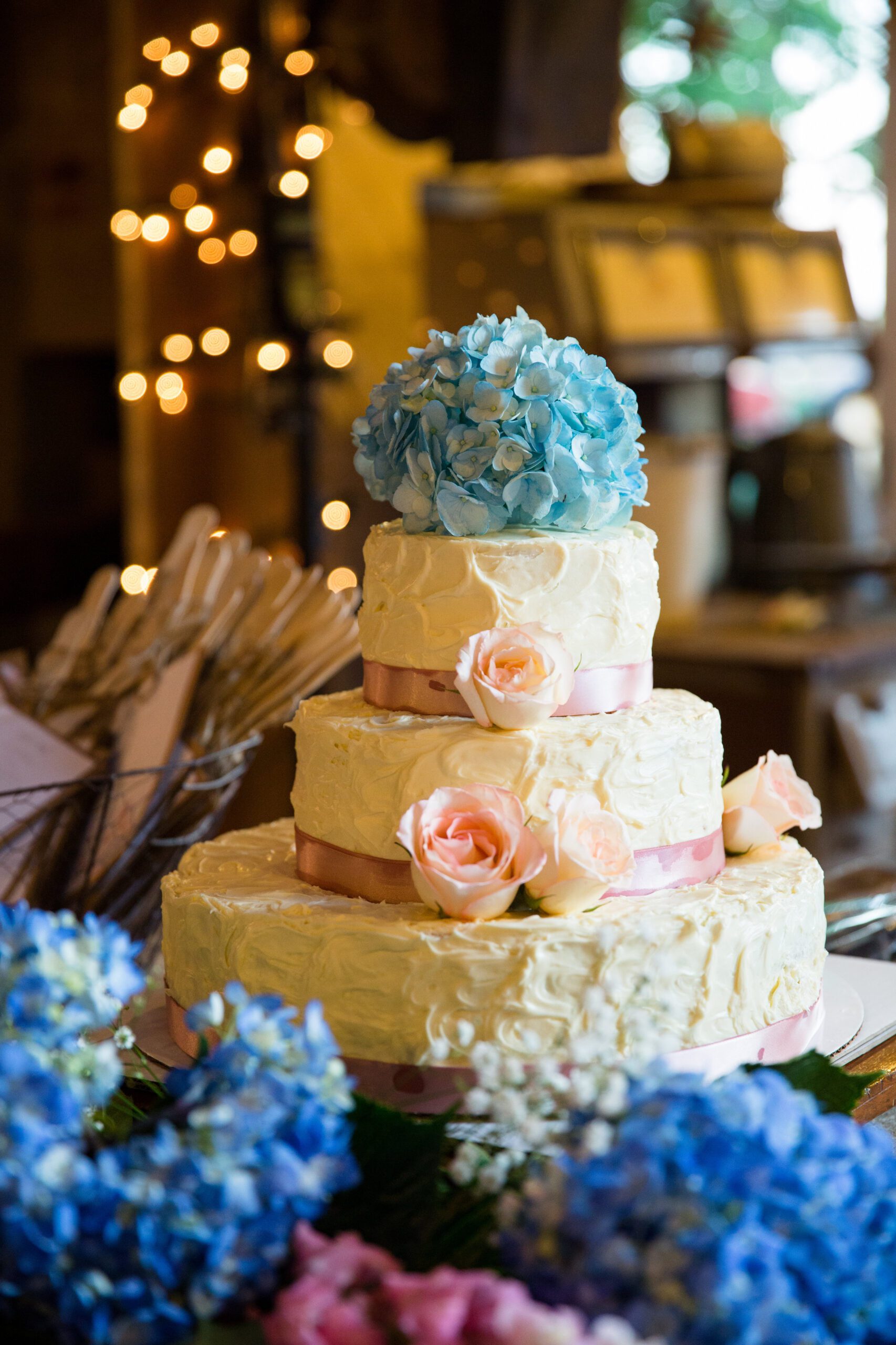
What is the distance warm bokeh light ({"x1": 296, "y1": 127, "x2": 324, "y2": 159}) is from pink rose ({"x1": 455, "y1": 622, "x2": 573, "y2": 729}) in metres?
2.85

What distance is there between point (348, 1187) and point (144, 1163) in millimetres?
144

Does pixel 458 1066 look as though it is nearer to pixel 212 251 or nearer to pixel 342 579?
pixel 342 579

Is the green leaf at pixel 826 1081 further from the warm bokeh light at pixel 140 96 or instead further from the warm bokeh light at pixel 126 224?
the warm bokeh light at pixel 126 224

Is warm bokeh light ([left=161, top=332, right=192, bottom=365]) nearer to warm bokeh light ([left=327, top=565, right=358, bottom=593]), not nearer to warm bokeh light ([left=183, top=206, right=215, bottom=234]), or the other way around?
warm bokeh light ([left=183, top=206, right=215, bottom=234])

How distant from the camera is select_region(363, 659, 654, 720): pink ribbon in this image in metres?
1.38

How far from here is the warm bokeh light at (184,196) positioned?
3.99 m

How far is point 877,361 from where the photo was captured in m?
5.14

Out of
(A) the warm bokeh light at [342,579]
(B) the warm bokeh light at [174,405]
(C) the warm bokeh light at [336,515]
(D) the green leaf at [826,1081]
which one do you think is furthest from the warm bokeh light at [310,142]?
(D) the green leaf at [826,1081]

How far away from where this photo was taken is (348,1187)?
896 millimetres

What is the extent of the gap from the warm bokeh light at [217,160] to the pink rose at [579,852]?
9.97 feet

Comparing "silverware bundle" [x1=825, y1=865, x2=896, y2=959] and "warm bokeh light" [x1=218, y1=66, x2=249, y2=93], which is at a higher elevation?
"warm bokeh light" [x1=218, y1=66, x2=249, y2=93]

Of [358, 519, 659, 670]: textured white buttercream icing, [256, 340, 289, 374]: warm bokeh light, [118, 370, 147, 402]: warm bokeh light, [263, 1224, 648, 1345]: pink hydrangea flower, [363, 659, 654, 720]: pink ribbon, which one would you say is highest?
[256, 340, 289, 374]: warm bokeh light

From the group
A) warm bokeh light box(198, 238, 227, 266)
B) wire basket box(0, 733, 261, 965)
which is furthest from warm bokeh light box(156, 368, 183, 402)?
wire basket box(0, 733, 261, 965)

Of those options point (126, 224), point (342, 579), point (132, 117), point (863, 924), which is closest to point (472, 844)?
point (863, 924)
